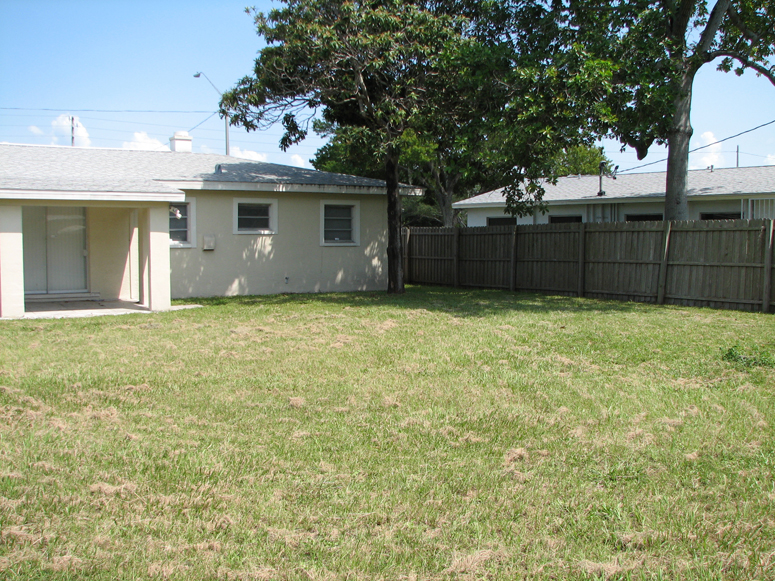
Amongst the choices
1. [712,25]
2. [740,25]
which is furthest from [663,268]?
[740,25]

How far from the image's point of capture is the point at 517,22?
15.9 meters

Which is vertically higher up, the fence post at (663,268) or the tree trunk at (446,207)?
the tree trunk at (446,207)

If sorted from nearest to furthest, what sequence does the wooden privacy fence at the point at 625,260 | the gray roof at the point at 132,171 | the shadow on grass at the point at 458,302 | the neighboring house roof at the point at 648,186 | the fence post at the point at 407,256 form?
1. the gray roof at the point at 132,171
2. the wooden privacy fence at the point at 625,260
3. the shadow on grass at the point at 458,302
4. the neighboring house roof at the point at 648,186
5. the fence post at the point at 407,256

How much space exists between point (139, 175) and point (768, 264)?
1340 centimetres

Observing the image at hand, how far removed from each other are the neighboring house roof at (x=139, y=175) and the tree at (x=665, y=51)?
6719 mm

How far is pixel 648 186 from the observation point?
899 inches

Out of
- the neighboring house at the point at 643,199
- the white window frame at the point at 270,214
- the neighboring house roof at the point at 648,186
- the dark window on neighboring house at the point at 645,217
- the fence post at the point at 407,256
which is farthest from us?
the dark window on neighboring house at the point at 645,217

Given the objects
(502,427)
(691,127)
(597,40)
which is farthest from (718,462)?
(691,127)

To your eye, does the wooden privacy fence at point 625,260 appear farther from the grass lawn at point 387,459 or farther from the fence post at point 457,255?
the grass lawn at point 387,459

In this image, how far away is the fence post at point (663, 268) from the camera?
47.5 ft

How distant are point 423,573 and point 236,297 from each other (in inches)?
536

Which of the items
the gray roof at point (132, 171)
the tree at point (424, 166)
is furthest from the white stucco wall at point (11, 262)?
the tree at point (424, 166)

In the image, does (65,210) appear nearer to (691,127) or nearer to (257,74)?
(257,74)

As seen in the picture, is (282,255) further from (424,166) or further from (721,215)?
(424,166)
